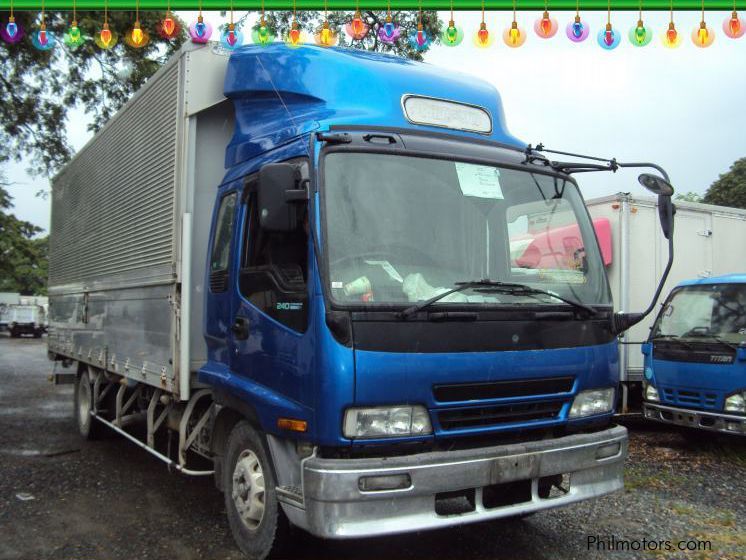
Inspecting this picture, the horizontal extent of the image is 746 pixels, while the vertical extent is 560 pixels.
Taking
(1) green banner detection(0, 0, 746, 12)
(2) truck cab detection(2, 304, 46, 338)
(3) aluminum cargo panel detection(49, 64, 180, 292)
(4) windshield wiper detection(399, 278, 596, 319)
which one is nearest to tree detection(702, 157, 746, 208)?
(1) green banner detection(0, 0, 746, 12)

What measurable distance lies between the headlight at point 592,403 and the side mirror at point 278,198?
2003 mm

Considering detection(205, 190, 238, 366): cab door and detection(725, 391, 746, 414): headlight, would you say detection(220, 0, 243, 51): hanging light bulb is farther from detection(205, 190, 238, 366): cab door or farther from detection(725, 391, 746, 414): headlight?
detection(725, 391, 746, 414): headlight

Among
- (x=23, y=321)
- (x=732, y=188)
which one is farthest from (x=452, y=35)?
(x=23, y=321)

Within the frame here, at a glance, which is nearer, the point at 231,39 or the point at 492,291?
the point at 492,291

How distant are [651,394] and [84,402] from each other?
6.88 metres

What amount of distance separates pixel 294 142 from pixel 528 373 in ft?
6.33

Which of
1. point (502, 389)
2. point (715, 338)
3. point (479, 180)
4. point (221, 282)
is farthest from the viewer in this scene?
point (715, 338)

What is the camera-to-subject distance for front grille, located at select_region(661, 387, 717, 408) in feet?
23.6

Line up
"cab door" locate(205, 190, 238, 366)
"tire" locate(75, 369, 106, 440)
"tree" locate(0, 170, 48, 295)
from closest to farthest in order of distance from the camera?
"cab door" locate(205, 190, 238, 366) → "tire" locate(75, 369, 106, 440) → "tree" locate(0, 170, 48, 295)

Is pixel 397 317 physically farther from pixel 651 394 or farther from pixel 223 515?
pixel 651 394

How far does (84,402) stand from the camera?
8383 mm

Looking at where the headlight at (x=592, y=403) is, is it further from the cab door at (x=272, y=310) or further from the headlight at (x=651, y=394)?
the headlight at (x=651, y=394)

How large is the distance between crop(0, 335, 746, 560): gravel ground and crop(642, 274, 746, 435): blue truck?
51 cm

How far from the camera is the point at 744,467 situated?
6969mm
